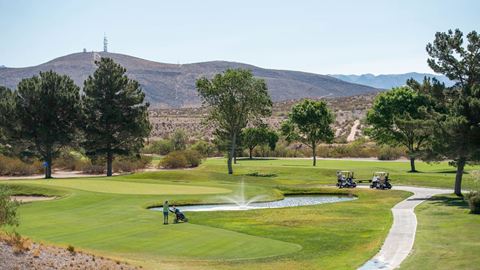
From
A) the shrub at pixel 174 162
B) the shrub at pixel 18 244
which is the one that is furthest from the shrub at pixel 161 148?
the shrub at pixel 18 244

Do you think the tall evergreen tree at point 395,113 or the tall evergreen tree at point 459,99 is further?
the tall evergreen tree at point 395,113

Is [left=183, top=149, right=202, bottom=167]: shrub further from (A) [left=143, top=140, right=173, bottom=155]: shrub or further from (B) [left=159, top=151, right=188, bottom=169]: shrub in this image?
(A) [left=143, top=140, right=173, bottom=155]: shrub

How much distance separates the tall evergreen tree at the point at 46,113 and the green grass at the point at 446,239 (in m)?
48.6

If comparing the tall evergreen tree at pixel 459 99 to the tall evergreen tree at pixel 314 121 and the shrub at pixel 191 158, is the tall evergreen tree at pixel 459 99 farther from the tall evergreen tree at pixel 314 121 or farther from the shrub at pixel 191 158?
the shrub at pixel 191 158

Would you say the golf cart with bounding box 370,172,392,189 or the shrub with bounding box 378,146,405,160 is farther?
the shrub with bounding box 378,146,405,160

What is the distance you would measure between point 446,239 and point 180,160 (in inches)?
2365

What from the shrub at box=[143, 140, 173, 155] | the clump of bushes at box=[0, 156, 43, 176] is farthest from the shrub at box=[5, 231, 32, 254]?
the shrub at box=[143, 140, 173, 155]

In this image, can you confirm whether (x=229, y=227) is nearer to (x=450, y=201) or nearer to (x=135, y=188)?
(x=450, y=201)

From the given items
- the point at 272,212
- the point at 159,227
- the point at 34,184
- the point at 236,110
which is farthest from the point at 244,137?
the point at 159,227

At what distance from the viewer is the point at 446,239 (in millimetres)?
28109

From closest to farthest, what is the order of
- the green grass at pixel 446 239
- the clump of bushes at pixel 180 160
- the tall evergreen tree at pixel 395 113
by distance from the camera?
1. the green grass at pixel 446 239
2. the tall evergreen tree at pixel 395 113
3. the clump of bushes at pixel 180 160

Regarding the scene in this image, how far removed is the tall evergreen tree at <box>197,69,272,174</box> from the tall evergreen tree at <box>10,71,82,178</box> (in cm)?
1714

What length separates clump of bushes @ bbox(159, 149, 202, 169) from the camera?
8475 cm

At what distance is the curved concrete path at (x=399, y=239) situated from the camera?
78.0 ft
